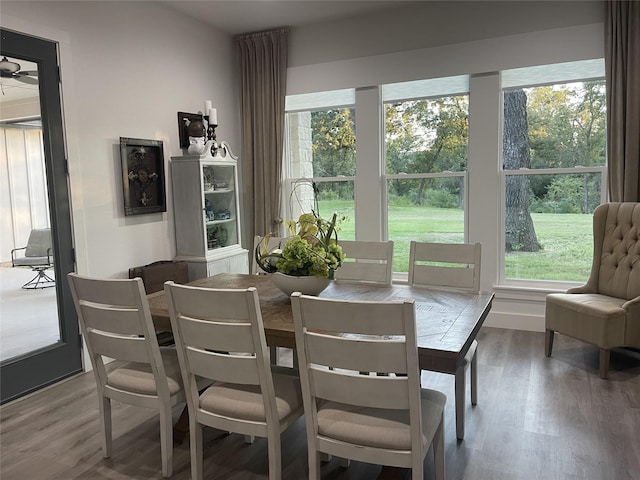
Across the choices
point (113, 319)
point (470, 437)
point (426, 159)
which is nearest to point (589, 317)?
point (470, 437)

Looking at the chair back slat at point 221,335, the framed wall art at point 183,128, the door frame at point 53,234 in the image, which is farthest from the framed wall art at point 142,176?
the chair back slat at point 221,335

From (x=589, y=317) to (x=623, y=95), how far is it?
1.80m

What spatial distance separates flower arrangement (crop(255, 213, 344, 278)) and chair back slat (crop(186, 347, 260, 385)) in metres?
0.59

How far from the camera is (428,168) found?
4.72 m

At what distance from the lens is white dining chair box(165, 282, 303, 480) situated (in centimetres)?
186

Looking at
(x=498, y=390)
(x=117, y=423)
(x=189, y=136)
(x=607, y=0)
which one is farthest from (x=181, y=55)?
(x=498, y=390)

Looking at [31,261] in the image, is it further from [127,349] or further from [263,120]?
[263,120]

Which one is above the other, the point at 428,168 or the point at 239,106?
the point at 239,106

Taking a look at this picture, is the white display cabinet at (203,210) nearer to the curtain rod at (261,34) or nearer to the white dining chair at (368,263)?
the curtain rod at (261,34)

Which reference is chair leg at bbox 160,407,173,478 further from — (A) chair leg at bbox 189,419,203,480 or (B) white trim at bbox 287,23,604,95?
(B) white trim at bbox 287,23,604,95

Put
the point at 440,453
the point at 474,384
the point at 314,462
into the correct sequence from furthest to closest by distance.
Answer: the point at 474,384
the point at 440,453
the point at 314,462

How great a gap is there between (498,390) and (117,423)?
2.32 metres

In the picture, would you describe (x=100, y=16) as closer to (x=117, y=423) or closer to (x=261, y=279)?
(x=261, y=279)

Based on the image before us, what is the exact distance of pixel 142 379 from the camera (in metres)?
2.26
